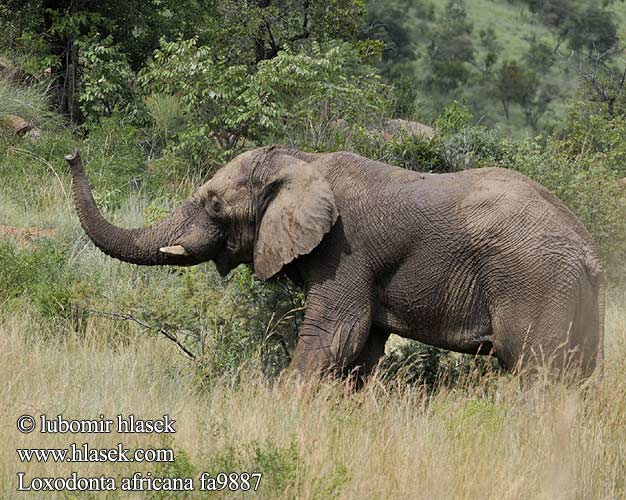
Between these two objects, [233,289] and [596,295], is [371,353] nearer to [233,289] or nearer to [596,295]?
[233,289]

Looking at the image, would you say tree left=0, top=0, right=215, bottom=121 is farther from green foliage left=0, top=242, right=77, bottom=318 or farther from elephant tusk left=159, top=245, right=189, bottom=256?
elephant tusk left=159, top=245, right=189, bottom=256

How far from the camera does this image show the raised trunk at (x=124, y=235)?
26.5 ft

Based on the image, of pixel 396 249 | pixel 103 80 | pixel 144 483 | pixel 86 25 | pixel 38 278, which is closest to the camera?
pixel 144 483

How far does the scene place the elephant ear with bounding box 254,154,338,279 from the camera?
7625 millimetres

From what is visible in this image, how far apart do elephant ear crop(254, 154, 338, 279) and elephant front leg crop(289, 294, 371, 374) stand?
0.36 metres

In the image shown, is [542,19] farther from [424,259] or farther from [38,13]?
[424,259]

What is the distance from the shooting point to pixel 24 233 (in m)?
12.0

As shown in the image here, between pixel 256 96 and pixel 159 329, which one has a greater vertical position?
pixel 159 329

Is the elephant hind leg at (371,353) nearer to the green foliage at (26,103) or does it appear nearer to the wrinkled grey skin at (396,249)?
the wrinkled grey skin at (396,249)

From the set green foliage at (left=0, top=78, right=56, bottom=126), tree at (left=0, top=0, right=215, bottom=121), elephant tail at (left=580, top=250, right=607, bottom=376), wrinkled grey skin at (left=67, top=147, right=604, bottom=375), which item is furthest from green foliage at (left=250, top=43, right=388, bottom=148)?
elephant tail at (left=580, top=250, right=607, bottom=376)

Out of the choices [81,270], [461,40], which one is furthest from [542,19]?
[81,270]

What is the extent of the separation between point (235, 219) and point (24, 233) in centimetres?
451

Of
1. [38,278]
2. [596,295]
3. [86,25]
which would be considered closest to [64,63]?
[86,25]

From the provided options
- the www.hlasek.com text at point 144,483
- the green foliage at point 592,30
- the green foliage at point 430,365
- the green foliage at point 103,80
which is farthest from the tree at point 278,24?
the green foliage at point 592,30
